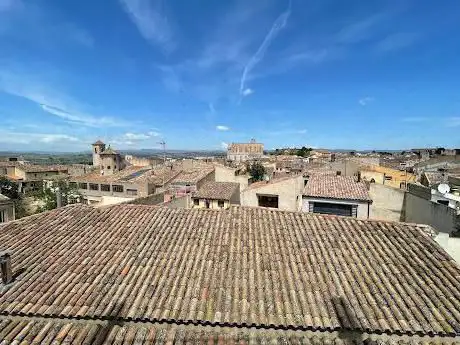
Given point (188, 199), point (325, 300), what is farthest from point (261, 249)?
point (188, 199)

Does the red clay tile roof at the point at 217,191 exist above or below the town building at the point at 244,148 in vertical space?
below

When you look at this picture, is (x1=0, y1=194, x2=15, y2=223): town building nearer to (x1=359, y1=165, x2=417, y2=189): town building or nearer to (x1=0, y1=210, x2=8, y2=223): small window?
(x1=0, y1=210, x2=8, y2=223): small window

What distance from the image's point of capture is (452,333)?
4.76 meters

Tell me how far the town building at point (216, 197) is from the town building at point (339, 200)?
23.8 feet

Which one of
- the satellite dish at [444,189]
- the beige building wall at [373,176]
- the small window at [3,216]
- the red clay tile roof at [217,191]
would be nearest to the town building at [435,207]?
the satellite dish at [444,189]

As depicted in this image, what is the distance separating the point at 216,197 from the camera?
22.4 meters

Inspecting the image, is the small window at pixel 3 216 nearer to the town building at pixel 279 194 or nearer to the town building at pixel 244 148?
the town building at pixel 279 194

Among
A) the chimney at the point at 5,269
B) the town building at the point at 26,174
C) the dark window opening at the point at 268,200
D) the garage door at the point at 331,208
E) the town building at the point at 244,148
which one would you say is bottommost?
the town building at the point at 26,174

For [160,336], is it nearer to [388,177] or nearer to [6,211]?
[6,211]

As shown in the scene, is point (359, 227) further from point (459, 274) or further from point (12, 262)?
point (12, 262)

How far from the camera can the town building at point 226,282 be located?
4969 millimetres

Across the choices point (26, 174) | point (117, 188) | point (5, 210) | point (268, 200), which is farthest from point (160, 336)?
point (26, 174)

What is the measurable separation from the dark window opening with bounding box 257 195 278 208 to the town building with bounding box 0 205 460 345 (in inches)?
495

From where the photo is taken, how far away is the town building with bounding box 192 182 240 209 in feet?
73.0
